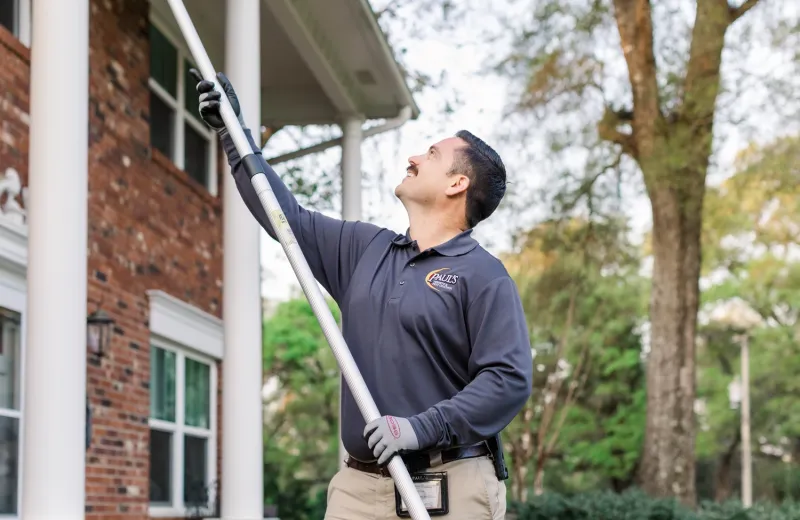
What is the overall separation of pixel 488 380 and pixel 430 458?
28 centimetres

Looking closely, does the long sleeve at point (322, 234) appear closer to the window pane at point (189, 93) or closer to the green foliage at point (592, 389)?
the window pane at point (189, 93)

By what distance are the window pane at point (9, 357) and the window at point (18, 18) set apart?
1.73 metres

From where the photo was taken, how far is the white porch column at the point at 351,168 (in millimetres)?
10258

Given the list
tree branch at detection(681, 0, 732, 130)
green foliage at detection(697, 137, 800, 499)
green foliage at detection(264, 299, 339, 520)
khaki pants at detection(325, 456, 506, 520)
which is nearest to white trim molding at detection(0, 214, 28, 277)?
khaki pants at detection(325, 456, 506, 520)

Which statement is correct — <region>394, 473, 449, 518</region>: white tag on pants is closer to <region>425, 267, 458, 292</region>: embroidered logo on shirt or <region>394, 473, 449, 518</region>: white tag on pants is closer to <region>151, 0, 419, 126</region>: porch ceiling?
<region>425, 267, 458, 292</region>: embroidered logo on shirt

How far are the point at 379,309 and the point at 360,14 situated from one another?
19.8ft

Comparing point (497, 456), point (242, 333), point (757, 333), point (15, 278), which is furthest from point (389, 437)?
point (757, 333)

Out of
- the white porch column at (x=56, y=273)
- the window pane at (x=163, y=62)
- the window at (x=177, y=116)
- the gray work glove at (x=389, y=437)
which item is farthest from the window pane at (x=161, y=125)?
the gray work glove at (x=389, y=437)

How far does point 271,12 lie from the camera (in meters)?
8.81

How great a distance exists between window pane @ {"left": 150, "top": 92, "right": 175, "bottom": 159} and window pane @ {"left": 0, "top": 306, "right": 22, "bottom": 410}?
2644mm

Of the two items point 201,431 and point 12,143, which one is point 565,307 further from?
point 12,143

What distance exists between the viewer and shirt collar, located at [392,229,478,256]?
11.1ft

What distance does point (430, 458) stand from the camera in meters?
3.17

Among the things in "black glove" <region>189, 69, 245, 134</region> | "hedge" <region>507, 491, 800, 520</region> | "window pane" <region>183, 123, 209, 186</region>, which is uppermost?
"window pane" <region>183, 123, 209, 186</region>
